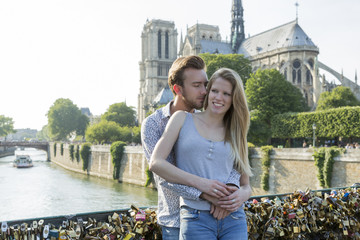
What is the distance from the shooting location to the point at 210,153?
8.90 ft

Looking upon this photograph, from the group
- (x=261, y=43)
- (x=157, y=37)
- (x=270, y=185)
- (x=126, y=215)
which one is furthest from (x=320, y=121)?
(x=157, y=37)

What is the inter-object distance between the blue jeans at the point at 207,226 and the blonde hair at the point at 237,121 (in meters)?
0.39

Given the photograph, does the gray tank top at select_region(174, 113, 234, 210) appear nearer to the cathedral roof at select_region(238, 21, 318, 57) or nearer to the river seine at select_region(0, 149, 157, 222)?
the river seine at select_region(0, 149, 157, 222)

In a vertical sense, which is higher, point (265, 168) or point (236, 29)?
point (236, 29)

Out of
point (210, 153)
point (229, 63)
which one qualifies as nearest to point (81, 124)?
point (229, 63)

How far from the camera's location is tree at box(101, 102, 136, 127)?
66438 mm

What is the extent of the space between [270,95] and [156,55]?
1562 inches

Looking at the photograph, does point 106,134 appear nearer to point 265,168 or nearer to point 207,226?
point 265,168

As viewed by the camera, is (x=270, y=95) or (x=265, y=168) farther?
(x=270, y=95)

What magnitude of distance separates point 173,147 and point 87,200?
836 inches

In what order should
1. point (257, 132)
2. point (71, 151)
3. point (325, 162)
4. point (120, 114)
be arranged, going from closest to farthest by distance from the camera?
point (325, 162), point (257, 132), point (71, 151), point (120, 114)

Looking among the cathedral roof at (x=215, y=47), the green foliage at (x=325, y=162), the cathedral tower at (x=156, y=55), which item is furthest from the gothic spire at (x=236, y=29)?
the green foliage at (x=325, y=162)

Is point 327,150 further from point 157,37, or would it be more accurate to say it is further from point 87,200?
point 157,37

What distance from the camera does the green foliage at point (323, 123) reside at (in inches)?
1004
